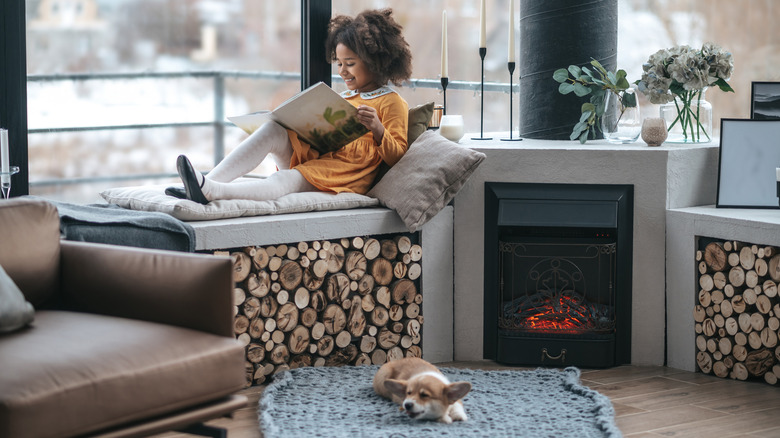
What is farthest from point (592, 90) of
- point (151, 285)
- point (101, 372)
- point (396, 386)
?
point (101, 372)

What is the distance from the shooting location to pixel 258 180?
3350mm

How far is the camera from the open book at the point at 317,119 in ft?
10.8

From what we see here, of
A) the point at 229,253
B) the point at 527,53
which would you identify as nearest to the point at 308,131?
the point at 229,253

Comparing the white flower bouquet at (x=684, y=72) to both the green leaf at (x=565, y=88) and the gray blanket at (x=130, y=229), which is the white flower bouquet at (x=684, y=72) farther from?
the gray blanket at (x=130, y=229)

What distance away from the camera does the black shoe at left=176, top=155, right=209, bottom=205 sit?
3.04 meters

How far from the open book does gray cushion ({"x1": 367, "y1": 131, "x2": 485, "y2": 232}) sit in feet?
0.78

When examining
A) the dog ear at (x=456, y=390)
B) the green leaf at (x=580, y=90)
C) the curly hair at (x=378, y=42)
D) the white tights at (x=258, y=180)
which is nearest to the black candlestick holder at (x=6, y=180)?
the white tights at (x=258, y=180)

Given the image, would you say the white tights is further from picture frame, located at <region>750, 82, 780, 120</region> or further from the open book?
picture frame, located at <region>750, 82, 780, 120</region>

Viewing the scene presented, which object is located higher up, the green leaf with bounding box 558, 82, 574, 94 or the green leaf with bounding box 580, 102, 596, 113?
the green leaf with bounding box 558, 82, 574, 94

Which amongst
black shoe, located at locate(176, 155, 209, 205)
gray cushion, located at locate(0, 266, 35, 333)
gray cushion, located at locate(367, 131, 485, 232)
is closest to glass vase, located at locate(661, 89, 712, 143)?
gray cushion, located at locate(367, 131, 485, 232)

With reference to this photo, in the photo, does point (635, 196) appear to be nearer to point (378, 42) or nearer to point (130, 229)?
point (378, 42)

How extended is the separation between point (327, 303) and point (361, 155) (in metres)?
0.61

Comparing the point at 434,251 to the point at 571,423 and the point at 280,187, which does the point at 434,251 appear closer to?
the point at 280,187

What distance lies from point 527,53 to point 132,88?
2.14 meters
